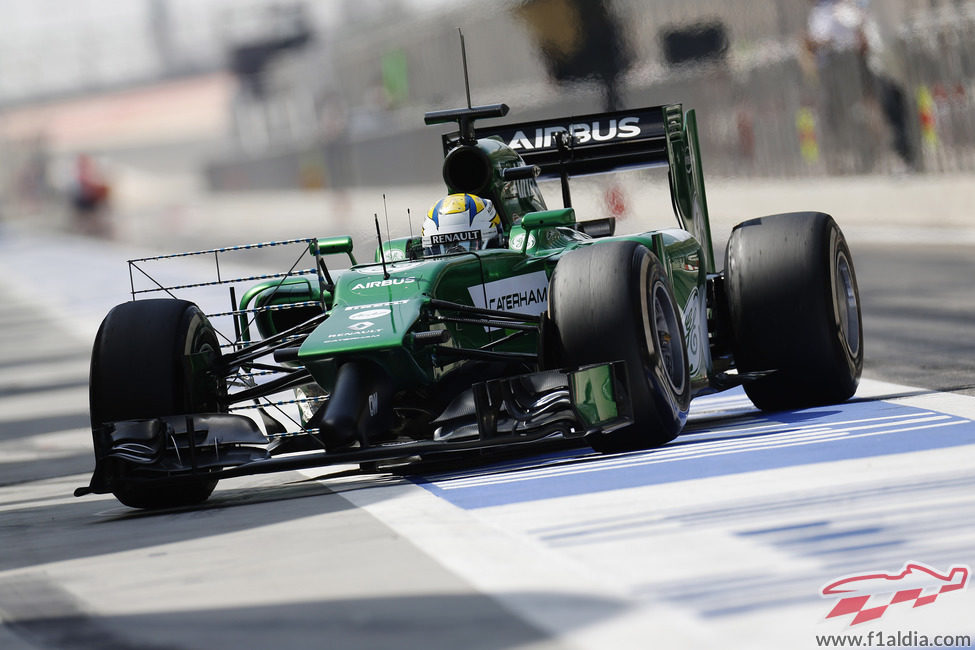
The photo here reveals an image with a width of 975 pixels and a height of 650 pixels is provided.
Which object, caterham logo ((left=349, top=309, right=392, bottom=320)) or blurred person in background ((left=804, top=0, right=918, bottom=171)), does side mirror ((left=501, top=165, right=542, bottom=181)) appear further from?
blurred person in background ((left=804, top=0, right=918, bottom=171))

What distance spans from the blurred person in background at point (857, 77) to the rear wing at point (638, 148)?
1380cm

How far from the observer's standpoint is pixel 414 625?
5.24m

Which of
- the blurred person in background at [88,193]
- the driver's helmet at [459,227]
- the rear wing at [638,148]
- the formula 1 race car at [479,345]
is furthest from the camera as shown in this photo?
the blurred person in background at [88,193]

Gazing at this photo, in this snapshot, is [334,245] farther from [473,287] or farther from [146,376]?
[146,376]

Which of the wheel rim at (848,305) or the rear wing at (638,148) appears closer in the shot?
the wheel rim at (848,305)

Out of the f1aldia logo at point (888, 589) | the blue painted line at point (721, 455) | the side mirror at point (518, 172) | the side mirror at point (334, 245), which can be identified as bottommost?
the blue painted line at point (721, 455)

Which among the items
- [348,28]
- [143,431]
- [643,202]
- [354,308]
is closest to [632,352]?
[354,308]

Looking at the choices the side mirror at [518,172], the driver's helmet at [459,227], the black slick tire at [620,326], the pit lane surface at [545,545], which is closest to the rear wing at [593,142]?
the side mirror at [518,172]

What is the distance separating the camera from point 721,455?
8141mm

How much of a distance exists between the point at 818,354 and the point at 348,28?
43.4m

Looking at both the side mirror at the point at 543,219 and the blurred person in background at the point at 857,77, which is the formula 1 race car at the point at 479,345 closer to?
the side mirror at the point at 543,219

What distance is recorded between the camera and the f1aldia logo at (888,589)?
4938mm

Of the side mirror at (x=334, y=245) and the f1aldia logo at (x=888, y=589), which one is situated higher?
the side mirror at (x=334, y=245)

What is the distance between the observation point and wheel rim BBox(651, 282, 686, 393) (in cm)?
873
